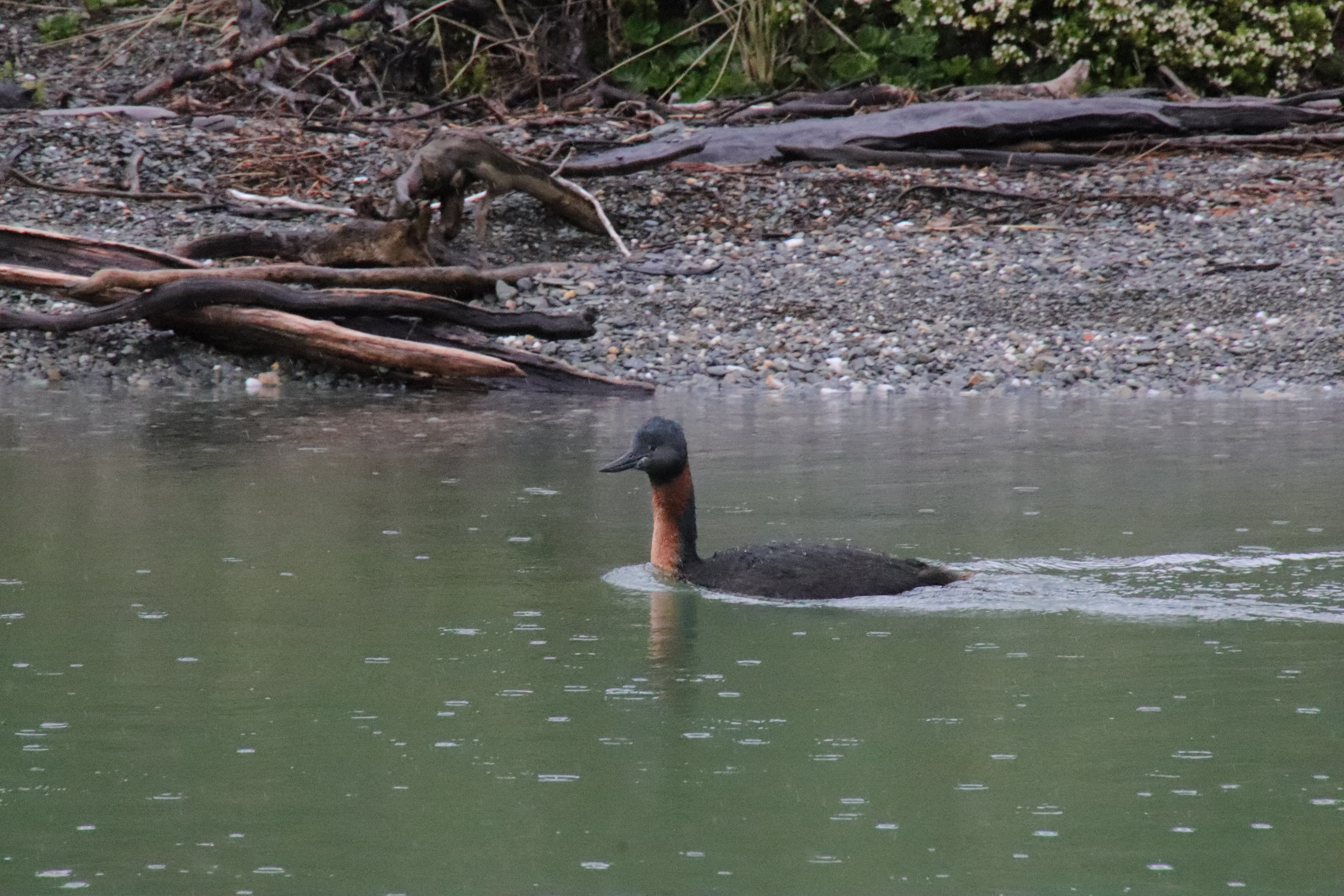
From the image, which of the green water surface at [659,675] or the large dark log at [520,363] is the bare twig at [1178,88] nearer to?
the large dark log at [520,363]

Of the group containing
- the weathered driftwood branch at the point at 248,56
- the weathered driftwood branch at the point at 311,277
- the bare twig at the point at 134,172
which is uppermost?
the weathered driftwood branch at the point at 248,56

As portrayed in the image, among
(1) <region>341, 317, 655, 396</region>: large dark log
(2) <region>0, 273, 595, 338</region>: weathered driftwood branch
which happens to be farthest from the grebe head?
(2) <region>0, 273, 595, 338</region>: weathered driftwood branch

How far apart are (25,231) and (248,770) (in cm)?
1124

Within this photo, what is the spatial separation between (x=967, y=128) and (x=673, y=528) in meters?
12.1

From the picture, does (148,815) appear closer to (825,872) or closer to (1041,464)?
(825,872)

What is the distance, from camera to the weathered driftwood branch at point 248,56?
2184 centimetres

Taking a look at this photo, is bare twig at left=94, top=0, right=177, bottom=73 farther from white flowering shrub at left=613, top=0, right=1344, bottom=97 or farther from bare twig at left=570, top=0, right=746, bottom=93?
white flowering shrub at left=613, top=0, right=1344, bottom=97

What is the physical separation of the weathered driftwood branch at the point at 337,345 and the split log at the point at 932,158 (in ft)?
19.3

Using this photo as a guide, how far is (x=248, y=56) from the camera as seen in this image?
21781 mm

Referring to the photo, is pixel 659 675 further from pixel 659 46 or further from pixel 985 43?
pixel 985 43

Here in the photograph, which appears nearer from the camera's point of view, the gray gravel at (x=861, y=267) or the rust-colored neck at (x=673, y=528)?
the rust-colored neck at (x=673, y=528)

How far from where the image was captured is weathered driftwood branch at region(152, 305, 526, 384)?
14609mm

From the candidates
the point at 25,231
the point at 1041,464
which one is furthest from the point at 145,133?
the point at 1041,464

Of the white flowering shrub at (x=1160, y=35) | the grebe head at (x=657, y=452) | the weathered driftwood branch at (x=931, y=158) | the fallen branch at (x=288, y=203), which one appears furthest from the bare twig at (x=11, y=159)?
the grebe head at (x=657, y=452)
